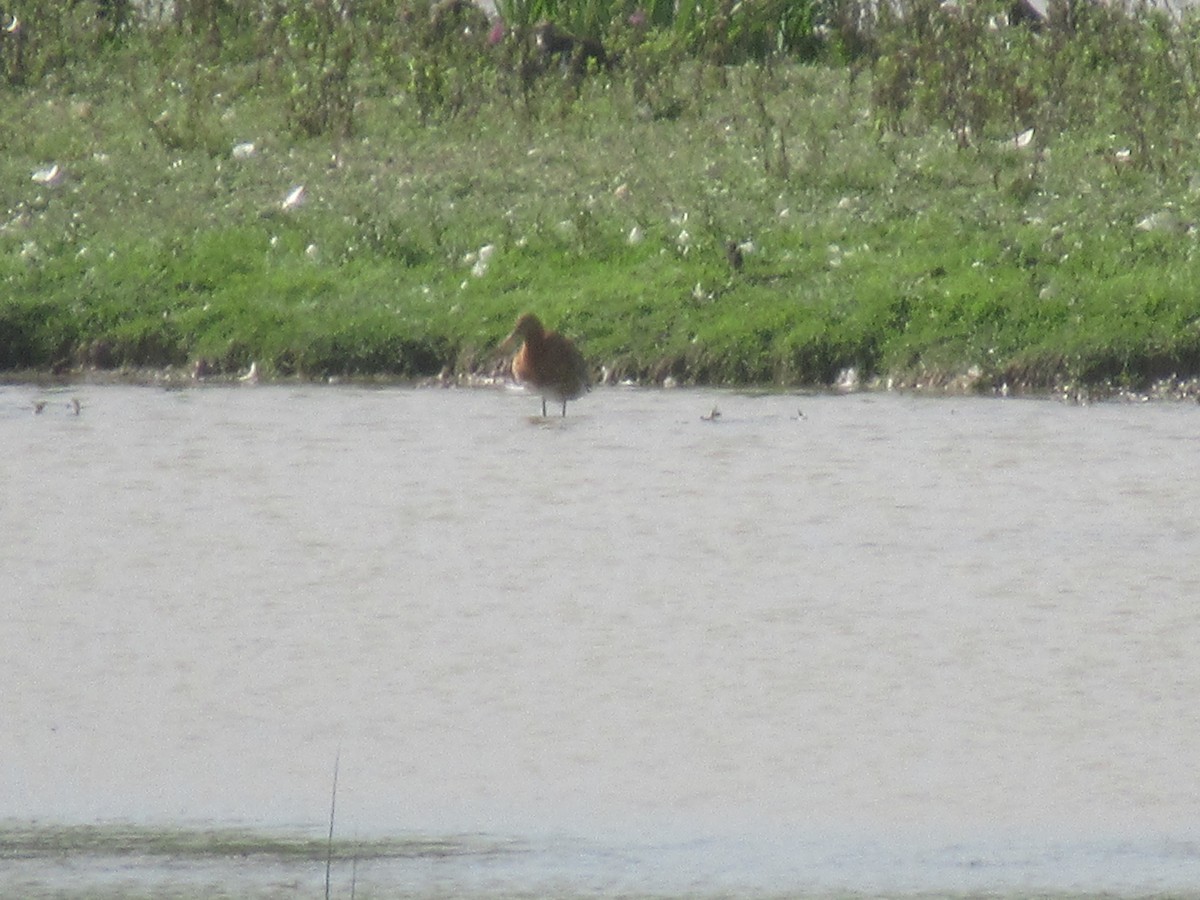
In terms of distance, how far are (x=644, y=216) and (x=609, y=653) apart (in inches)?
290

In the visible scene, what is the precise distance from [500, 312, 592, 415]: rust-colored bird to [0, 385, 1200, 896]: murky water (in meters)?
0.30

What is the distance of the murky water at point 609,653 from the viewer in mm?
5980

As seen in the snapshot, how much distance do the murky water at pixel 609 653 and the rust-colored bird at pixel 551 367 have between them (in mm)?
304

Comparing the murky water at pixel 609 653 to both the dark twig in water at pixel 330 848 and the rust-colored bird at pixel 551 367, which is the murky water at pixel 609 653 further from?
the rust-colored bird at pixel 551 367

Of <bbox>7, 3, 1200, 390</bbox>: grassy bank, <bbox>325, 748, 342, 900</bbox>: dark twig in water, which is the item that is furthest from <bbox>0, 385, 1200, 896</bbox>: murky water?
<bbox>7, 3, 1200, 390</bbox>: grassy bank

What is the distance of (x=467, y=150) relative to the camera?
1656cm

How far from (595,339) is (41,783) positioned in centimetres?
756

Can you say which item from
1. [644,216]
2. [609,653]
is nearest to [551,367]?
[644,216]

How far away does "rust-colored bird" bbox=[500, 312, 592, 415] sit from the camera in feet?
41.1

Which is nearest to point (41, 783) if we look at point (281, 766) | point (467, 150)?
point (281, 766)

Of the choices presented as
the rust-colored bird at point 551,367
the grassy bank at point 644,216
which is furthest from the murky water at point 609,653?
the grassy bank at point 644,216

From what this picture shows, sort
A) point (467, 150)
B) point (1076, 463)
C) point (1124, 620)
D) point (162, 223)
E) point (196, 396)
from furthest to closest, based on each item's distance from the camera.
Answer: point (467, 150) → point (162, 223) → point (196, 396) → point (1076, 463) → point (1124, 620)

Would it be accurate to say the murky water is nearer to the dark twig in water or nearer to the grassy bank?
the dark twig in water

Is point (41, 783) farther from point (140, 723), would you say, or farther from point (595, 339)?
point (595, 339)
